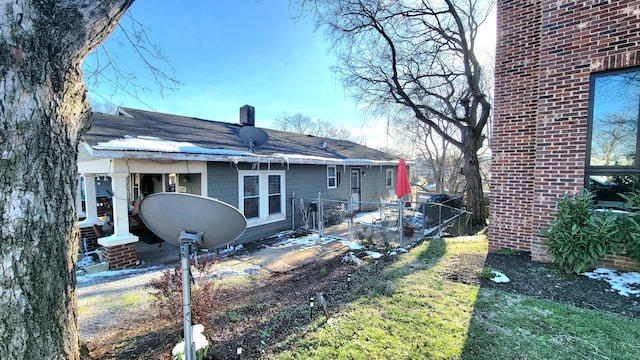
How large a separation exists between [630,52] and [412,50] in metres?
9.55

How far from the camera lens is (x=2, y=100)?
158 centimetres

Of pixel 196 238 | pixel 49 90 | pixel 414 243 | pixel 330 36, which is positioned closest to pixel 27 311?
pixel 196 238

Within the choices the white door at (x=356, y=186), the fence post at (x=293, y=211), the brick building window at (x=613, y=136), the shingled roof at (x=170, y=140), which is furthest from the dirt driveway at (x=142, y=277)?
the white door at (x=356, y=186)

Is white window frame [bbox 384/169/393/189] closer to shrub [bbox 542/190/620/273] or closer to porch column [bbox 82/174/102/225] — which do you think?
shrub [bbox 542/190/620/273]

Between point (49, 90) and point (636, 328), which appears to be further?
point (636, 328)

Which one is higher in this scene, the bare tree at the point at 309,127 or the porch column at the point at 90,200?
the bare tree at the point at 309,127

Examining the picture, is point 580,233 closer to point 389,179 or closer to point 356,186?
point 356,186

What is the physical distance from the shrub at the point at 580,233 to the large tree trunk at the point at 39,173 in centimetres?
592

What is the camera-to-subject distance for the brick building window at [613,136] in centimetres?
425

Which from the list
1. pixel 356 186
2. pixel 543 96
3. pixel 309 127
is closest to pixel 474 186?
pixel 356 186

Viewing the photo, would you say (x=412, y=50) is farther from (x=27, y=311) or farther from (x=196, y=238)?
(x=27, y=311)

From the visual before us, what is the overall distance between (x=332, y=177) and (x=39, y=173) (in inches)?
399

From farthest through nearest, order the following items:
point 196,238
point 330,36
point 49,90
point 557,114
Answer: point 330,36, point 557,114, point 196,238, point 49,90

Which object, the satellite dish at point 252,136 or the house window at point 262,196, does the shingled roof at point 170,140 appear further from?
the house window at point 262,196
